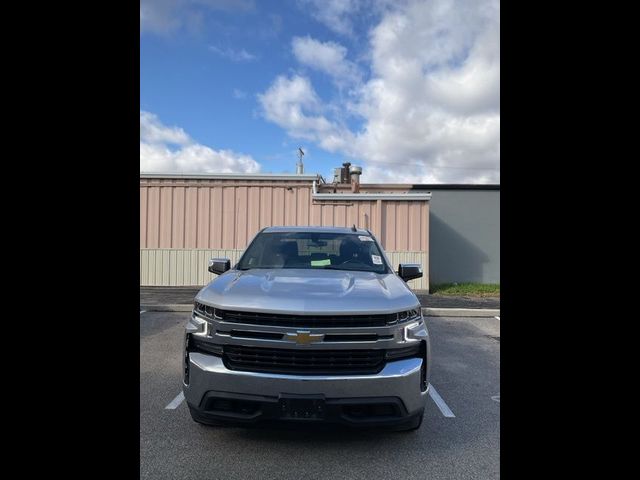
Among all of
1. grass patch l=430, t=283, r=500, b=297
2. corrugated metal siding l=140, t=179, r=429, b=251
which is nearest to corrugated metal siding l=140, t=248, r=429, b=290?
corrugated metal siding l=140, t=179, r=429, b=251

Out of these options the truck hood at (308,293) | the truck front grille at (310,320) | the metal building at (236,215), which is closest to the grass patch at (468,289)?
the metal building at (236,215)

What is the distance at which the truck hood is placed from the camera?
262 centimetres

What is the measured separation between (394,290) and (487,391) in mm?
2133

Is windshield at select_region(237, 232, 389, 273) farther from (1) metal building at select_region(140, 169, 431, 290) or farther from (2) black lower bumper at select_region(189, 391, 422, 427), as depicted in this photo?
(1) metal building at select_region(140, 169, 431, 290)

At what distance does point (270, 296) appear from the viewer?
273cm

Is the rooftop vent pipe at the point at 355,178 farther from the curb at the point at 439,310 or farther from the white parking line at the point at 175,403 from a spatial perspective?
the white parking line at the point at 175,403

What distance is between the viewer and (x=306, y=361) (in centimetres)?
256

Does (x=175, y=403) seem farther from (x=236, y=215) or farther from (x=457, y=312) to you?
(x=236, y=215)

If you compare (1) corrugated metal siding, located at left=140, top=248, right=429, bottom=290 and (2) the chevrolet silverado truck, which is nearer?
(2) the chevrolet silverado truck

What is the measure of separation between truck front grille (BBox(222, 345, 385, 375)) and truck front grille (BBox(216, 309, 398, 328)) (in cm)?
Answer: 18
